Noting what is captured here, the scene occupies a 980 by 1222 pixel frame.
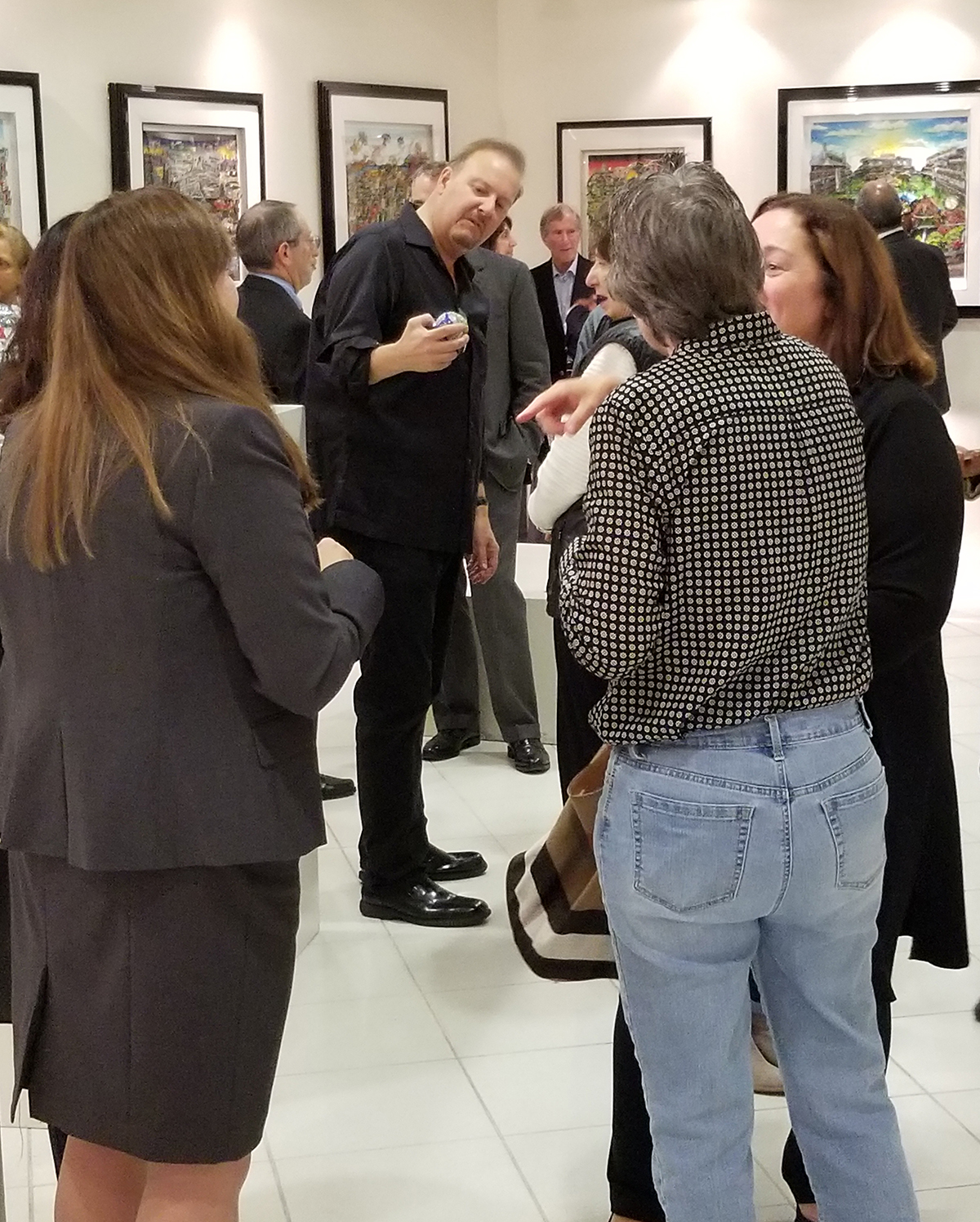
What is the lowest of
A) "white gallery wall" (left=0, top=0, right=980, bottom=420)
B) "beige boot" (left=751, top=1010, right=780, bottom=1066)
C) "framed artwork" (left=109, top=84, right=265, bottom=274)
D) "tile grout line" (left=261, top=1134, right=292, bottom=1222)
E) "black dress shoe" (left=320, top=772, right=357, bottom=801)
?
"tile grout line" (left=261, top=1134, right=292, bottom=1222)

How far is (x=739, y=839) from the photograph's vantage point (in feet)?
5.65

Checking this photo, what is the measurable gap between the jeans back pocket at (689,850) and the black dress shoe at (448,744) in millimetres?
3383

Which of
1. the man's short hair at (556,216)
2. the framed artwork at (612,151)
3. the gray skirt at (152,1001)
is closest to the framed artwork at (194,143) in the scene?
the man's short hair at (556,216)

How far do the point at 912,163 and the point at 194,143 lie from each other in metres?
3.69

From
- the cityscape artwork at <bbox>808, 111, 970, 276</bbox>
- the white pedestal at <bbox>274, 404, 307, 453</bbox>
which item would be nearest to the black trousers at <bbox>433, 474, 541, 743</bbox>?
the white pedestal at <bbox>274, 404, 307, 453</bbox>

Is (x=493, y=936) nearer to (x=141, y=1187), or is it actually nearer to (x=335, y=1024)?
(x=335, y=1024)

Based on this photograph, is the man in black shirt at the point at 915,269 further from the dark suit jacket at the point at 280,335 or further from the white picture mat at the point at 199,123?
the dark suit jacket at the point at 280,335

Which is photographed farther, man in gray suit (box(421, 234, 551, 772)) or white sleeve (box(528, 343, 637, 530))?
man in gray suit (box(421, 234, 551, 772))

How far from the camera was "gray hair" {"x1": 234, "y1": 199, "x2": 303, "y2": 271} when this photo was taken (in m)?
4.76

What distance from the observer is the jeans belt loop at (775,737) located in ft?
5.68

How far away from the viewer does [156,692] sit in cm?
172

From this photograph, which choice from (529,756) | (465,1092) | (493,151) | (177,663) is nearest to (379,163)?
(529,756)

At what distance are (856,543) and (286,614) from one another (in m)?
0.66

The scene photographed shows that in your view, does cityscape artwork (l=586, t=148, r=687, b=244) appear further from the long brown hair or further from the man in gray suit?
the long brown hair
